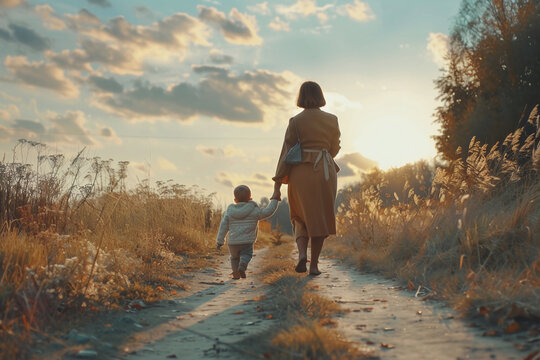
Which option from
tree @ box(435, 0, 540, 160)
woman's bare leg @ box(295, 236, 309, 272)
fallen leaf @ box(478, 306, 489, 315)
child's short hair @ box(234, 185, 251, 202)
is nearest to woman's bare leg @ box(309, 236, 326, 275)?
woman's bare leg @ box(295, 236, 309, 272)

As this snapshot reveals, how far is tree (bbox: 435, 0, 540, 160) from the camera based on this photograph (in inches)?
818

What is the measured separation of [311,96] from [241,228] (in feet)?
6.81

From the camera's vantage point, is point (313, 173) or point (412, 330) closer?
point (412, 330)

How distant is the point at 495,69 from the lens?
21.6m

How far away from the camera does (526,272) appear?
410cm

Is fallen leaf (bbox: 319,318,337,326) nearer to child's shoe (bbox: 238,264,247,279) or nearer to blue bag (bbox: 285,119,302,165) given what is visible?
blue bag (bbox: 285,119,302,165)

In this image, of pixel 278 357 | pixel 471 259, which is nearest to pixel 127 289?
pixel 278 357

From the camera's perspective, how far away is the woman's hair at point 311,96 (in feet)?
21.2

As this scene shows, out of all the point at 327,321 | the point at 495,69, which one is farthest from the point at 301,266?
the point at 495,69

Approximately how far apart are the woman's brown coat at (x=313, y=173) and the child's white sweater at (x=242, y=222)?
0.65m

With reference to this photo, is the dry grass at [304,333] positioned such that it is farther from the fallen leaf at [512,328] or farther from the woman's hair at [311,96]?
the woman's hair at [311,96]

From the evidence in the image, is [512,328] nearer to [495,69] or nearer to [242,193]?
[242,193]

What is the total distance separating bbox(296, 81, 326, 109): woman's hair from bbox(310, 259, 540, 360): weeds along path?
2.53 meters

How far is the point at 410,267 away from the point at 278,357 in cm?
339
